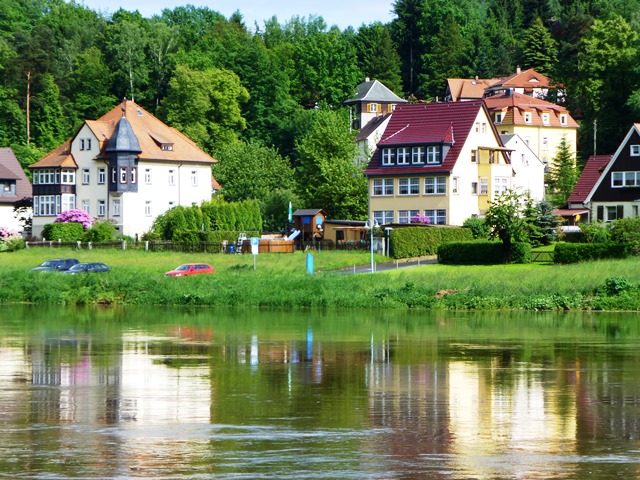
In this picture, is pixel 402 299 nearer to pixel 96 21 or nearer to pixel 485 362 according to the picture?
pixel 485 362

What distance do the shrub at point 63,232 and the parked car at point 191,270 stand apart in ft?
95.0

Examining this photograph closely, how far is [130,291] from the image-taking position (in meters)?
67.8

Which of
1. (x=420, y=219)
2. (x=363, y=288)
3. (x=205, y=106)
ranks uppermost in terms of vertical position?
(x=205, y=106)

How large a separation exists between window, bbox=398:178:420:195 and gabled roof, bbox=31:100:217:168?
21235 millimetres

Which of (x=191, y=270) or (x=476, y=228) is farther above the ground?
(x=476, y=228)

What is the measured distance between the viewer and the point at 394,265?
8231 centimetres

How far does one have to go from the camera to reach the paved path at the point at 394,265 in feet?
260

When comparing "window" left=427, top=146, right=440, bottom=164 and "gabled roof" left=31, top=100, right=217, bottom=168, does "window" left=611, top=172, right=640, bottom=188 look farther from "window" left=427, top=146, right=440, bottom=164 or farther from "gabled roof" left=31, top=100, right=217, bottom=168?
"gabled roof" left=31, top=100, right=217, bottom=168

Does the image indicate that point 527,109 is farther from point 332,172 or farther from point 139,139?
point 139,139

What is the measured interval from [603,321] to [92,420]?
105 feet

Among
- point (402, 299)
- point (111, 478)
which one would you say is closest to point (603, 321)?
point (402, 299)

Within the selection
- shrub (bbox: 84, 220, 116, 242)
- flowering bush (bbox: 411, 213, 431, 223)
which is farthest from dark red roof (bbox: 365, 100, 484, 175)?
shrub (bbox: 84, 220, 116, 242)

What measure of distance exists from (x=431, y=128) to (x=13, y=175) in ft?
145

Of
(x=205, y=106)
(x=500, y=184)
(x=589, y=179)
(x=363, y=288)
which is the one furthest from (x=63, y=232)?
(x=589, y=179)
